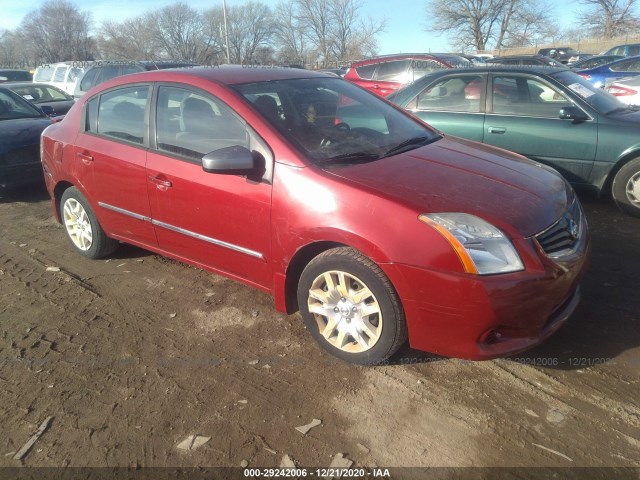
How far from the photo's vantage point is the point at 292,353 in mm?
3135

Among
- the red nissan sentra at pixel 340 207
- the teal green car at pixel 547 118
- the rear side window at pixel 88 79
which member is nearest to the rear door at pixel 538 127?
the teal green car at pixel 547 118

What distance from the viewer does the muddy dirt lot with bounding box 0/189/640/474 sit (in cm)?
236

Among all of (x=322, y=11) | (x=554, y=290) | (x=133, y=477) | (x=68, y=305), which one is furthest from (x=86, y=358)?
(x=322, y=11)

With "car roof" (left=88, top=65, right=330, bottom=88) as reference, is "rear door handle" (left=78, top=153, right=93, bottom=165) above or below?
below

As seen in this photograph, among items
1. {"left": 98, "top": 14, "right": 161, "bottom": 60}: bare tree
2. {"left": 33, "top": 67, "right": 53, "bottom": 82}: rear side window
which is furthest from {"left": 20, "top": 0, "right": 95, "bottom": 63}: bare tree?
{"left": 33, "top": 67, "right": 53, "bottom": 82}: rear side window

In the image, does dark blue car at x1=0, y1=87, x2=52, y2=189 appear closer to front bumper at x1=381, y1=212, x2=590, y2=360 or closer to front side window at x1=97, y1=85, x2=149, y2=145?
front side window at x1=97, y1=85, x2=149, y2=145

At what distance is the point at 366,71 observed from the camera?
1089 cm

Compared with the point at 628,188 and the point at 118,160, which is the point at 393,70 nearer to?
the point at 628,188

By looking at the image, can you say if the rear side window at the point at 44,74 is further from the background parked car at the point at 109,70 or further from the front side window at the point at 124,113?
the front side window at the point at 124,113

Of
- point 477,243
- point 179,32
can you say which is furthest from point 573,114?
point 179,32

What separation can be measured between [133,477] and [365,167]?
2.00 meters

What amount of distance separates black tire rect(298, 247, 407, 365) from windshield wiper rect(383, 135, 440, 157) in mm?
878

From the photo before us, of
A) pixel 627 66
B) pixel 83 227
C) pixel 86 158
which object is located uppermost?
pixel 627 66

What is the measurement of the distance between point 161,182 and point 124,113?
0.85 meters
